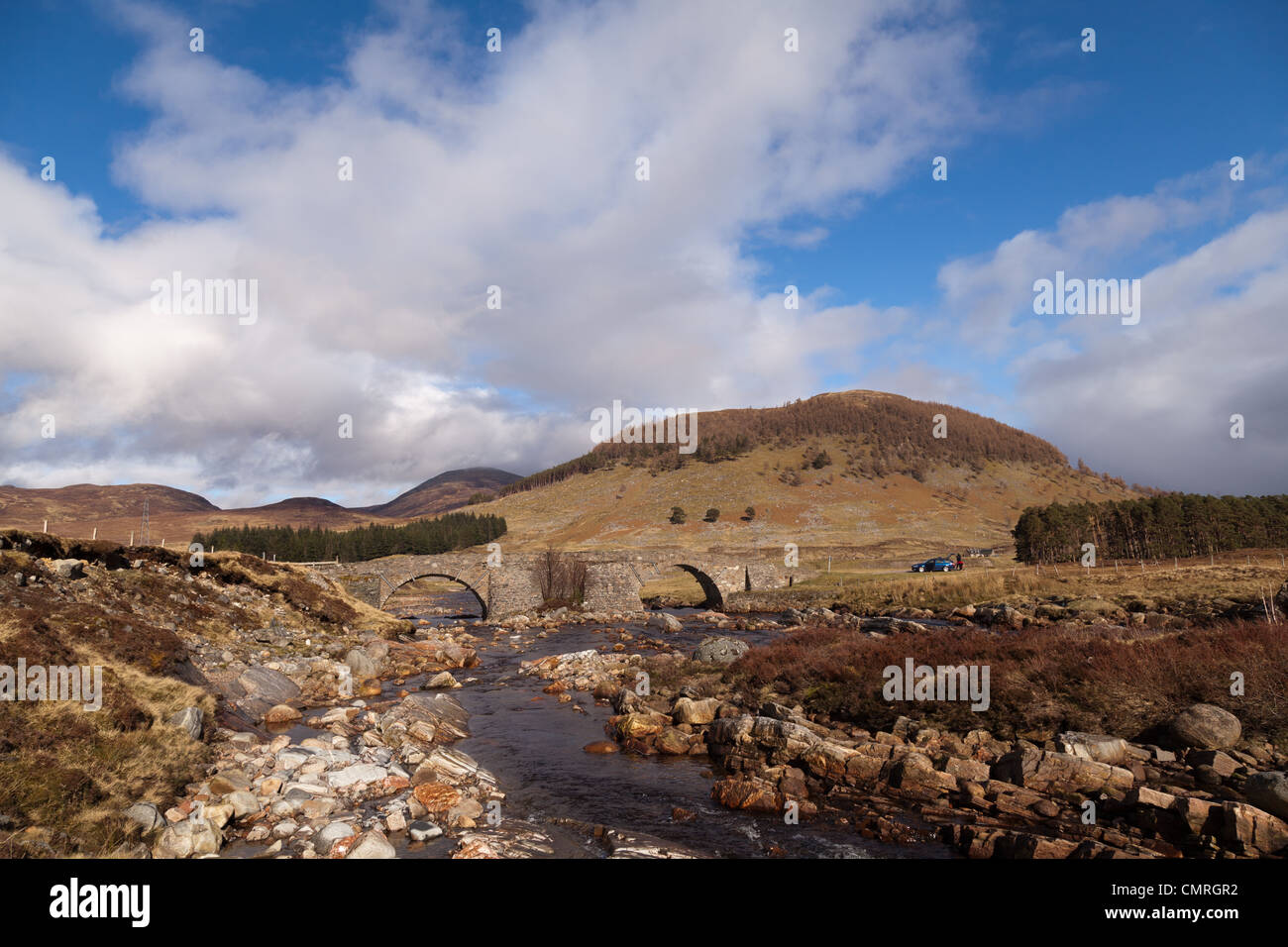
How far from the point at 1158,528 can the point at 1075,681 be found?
7523 centimetres

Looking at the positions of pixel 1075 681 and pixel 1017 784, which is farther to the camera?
pixel 1075 681

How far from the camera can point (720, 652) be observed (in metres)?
26.1

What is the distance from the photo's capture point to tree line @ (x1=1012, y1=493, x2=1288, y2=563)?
6881 centimetres

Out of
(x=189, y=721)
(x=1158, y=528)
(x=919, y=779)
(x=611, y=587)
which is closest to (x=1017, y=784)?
(x=919, y=779)

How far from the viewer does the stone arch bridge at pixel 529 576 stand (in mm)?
49094

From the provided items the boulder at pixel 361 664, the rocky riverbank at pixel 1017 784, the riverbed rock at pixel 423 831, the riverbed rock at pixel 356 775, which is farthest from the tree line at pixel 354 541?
the rocky riverbank at pixel 1017 784

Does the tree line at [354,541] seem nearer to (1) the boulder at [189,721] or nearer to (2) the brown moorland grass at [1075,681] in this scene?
(1) the boulder at [189,721]

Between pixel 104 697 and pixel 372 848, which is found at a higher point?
pixel 104 697

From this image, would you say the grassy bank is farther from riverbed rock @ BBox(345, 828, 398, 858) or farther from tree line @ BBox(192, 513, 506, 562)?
tree line @ BBox(192, 513, 506, 562)

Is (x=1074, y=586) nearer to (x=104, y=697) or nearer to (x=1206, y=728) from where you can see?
(x=1206, y=728)

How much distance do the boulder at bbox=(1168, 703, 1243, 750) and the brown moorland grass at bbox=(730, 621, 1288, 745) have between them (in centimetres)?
67

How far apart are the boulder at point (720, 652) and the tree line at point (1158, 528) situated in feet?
214
